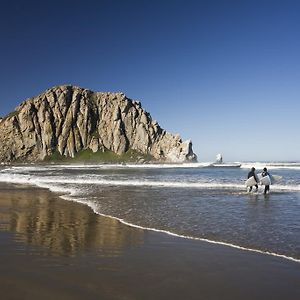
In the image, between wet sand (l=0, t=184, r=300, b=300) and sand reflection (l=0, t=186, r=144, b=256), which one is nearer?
→ wet sand (l=0, t=184, r=300, b=300)

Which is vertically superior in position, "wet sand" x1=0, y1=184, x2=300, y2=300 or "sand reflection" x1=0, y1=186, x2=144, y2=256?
"wet sand" x1=0, y1=184, x2=300, y2=300

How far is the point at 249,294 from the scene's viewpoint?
23.3 ft

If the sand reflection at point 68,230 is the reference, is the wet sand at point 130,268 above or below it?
above

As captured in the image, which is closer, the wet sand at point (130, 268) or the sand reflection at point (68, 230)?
the wet sand at point (130, 268)

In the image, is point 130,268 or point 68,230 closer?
point 130,268

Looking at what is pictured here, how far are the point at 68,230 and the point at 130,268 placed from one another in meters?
5.63

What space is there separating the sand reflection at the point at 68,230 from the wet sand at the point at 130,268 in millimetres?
32

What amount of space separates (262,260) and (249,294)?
2632 millimetres

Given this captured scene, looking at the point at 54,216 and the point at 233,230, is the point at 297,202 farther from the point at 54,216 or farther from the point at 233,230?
the point at 54,216

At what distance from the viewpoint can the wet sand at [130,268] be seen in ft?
23.4

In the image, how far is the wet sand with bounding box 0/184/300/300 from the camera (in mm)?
7141

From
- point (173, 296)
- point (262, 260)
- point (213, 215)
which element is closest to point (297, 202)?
point (213, 215)

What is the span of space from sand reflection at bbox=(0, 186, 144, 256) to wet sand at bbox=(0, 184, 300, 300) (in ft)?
0.11

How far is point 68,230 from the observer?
13.7 metres
